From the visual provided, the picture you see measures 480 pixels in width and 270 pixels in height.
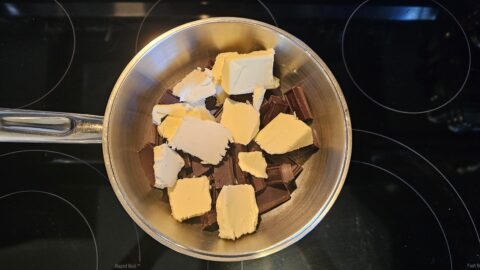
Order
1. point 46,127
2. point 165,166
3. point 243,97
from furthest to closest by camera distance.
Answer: point 243,97
point 165,166
point 46,127

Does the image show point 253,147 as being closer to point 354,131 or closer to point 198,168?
point 198,168

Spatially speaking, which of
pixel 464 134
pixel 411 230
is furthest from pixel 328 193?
pixel 464 134

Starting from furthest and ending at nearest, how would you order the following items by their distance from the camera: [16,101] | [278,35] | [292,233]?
[16,101], [278,35], [292,233]

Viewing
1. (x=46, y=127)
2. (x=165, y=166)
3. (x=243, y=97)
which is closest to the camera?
(x=46, y=127)

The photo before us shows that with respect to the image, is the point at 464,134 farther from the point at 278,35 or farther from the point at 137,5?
the point at 137,5

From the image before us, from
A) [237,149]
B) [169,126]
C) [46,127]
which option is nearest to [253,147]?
[237,149]
